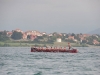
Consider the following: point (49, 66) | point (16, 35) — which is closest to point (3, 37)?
point (16, 35)

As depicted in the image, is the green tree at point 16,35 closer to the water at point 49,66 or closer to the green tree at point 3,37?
the green tree at point 3,37

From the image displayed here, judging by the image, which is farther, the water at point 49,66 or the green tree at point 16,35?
the green tree at point 16,35

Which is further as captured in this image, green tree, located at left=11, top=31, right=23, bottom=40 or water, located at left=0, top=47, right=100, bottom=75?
green tree, located at left=11, top=31, right=23, bottom=40

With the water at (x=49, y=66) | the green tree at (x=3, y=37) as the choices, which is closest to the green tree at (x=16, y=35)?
the green tree at (x=3, y=37)

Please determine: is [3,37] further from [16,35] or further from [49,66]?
[49,66]

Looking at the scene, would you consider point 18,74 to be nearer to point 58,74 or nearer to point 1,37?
point 58,74

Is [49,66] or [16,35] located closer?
[49,66]

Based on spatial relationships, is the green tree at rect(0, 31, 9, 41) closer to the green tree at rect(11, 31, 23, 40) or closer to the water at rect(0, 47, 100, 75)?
the green tree at rect(11, 31, 23, 40)

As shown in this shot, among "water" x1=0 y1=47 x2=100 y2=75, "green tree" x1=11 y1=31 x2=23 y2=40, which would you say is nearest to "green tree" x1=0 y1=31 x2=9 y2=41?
"green tree" x1=11 y1=31 x2=23 y2=40

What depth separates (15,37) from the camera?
113 metres

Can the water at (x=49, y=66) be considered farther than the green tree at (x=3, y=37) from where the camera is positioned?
No

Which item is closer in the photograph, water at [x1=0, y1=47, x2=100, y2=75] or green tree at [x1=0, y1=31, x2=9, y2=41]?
water at [x1=0, y1=47, x2=100, y2=75]

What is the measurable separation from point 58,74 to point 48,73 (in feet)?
3.94

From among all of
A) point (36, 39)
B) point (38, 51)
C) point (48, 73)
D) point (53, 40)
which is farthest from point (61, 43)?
point (48, 73)
